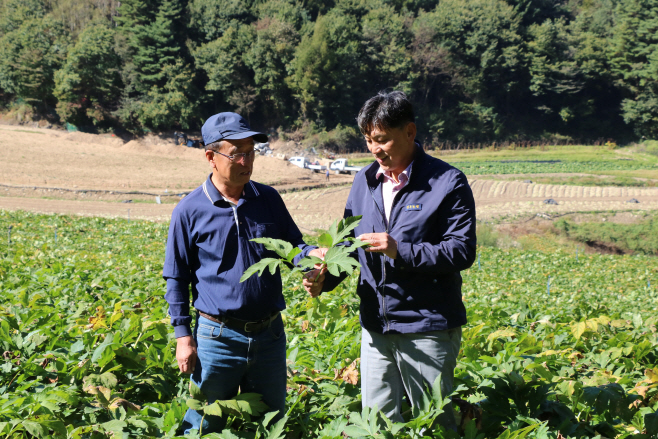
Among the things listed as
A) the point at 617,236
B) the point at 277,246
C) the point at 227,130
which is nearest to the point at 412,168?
A: the point at 277,246

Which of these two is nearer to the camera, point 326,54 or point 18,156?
point 18,156

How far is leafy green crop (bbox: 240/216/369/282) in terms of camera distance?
7.18 feet

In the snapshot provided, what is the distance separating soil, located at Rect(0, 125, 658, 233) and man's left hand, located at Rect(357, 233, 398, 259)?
20264 mm

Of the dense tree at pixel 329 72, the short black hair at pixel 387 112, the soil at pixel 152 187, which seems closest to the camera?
the short black hair at pixel 387 112

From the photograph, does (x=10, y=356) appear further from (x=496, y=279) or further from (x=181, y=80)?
(x=181, y=80)

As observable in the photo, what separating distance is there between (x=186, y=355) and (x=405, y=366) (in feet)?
3.32

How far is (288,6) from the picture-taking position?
5953cm

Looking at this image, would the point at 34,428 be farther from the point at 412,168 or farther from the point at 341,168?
the point at 341,168

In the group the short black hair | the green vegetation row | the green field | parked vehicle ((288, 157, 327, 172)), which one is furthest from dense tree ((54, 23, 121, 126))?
the short black hair

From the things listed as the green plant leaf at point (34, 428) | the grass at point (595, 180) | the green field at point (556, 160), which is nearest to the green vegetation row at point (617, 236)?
the grass at point (595, 180)

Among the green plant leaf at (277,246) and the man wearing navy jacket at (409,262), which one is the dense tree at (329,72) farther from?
the green plant leaf at (277,246)

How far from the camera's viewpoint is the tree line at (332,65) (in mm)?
50438

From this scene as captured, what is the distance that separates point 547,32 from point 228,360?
220ft

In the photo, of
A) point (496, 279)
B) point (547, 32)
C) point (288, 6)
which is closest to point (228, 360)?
point (496, 279)
